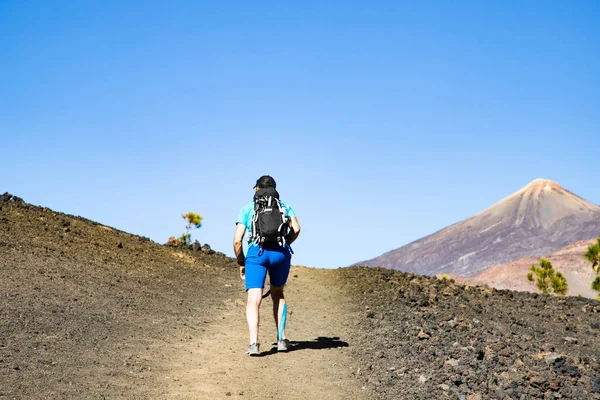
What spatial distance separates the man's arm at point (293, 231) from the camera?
30.1 feet

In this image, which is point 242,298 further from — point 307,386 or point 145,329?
point 307,386

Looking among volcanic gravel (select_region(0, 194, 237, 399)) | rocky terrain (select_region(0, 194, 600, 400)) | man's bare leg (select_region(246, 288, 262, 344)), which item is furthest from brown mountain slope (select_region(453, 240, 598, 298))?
man's bare leg (select_region(246, 288, 262, 344))

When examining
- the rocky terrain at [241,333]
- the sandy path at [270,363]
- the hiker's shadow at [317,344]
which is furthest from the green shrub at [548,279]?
the hiker's shadow at [317,344]

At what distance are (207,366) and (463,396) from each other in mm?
3190

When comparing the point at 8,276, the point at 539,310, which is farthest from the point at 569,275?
the point at 8,276

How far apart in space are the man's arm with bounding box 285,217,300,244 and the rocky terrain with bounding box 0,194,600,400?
5.20 feet

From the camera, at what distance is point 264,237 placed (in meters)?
9.02

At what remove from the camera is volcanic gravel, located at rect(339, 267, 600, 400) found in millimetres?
8227

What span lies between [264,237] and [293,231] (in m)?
Result: 0.41

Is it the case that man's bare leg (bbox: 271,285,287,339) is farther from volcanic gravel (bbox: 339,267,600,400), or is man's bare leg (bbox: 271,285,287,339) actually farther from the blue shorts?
volcanic gravel (bbox: 339,267,600,400)

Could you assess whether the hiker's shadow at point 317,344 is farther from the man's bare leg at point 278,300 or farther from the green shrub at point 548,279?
A: the green shrub at point 548,279

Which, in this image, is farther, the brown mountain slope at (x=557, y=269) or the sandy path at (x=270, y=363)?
the brown mountain slope at (x=557, y=269)

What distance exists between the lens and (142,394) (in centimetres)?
791

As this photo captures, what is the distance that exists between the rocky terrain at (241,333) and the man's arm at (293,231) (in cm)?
158
